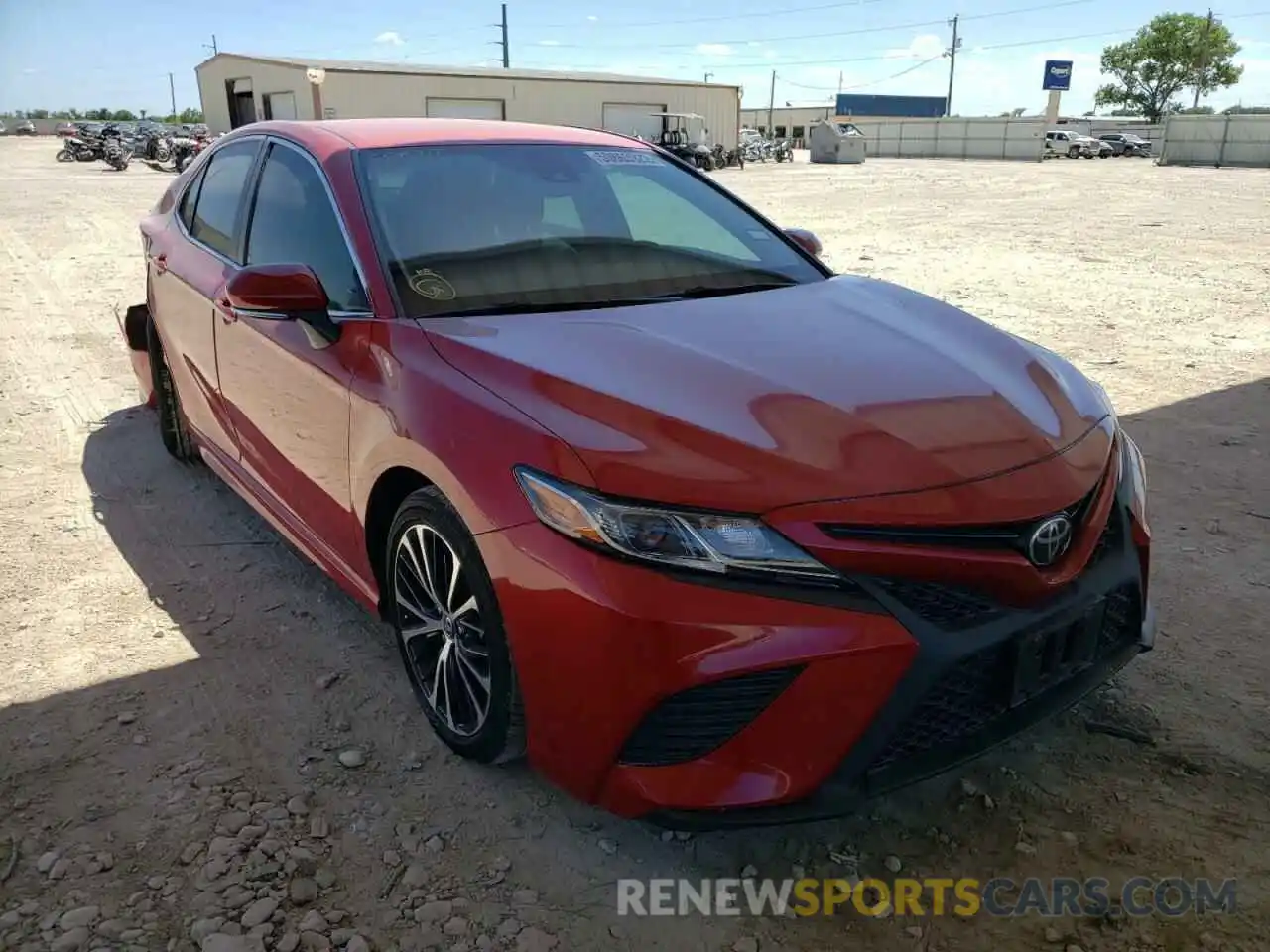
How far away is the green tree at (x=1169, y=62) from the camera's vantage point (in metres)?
76.0

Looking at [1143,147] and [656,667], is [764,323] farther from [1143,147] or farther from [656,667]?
[1143,147]

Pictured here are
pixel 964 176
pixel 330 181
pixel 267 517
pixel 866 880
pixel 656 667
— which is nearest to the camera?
pixel 656 667

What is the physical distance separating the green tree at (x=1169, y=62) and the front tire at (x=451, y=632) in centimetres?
8661

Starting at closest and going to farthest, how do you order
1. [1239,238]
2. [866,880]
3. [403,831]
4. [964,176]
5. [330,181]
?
[866,880] → [403,831] → [330,181] → [1239,238] → [964,176]

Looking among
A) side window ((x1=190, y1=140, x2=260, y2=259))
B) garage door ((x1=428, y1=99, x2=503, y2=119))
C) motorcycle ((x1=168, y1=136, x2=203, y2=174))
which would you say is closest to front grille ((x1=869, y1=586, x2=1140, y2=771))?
side window ((x1=190, y1=140, x2=260, y2=259))

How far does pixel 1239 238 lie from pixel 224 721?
47.5 ft

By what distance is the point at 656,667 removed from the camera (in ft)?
6.00

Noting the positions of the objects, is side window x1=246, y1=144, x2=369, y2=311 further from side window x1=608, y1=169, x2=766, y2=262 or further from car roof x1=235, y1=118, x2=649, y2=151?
side window x1=608, y1=169, x2=766, y2=262

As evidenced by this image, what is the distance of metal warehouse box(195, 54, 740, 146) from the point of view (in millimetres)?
37625

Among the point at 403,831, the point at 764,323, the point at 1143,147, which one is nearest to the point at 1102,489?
the point at 764,323

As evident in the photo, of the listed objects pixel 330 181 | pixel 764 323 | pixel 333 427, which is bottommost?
pixel 333 427

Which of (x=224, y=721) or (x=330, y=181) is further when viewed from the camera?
(x=330, y=181)

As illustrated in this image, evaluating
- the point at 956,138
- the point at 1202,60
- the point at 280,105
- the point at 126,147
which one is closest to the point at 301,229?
the point at 126,147

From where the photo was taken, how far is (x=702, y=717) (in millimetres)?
1853
